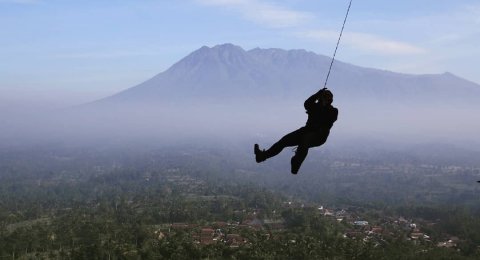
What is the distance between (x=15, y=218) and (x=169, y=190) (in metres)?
40.8

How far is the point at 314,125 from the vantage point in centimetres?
998

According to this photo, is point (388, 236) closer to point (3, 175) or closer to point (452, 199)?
point (452, 199)

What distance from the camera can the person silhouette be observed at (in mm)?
9797

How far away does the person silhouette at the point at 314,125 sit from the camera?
386 inches

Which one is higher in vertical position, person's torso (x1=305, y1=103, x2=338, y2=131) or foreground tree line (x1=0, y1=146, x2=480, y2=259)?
person's torso (x1=305, y1=103, x2=338, y2=131)

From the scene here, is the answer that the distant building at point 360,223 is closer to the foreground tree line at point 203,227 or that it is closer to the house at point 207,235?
the foreground tree line at point 203,227

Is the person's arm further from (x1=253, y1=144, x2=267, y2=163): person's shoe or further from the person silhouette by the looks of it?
(x1=253, y1=144, x2=267, y2=163): person's shoe

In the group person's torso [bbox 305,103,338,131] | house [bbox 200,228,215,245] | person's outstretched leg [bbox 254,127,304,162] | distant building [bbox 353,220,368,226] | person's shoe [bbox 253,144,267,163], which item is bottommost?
distant building [bbox 353,220,368,226]

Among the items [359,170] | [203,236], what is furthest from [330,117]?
[359,170]

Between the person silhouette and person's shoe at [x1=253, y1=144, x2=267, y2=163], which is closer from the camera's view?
the person silhouette

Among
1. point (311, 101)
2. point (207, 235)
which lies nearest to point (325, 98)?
point (311, 101)

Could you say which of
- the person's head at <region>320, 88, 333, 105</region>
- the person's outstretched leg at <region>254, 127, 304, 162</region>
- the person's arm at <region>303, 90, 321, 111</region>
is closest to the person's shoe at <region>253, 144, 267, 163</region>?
the person's outstretched leg at <region>254, 127, 304, 162</region>

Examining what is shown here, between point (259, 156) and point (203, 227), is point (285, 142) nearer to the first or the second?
point (259, 156)

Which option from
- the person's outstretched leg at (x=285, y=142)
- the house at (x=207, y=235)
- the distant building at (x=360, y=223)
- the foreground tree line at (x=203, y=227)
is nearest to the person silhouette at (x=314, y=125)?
the person's outstretched leg at (x=285, y=142)
